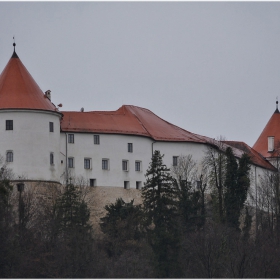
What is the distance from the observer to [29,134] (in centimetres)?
9219

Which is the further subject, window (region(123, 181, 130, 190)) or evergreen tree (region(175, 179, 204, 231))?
window (region(123, 181, 130, 190))

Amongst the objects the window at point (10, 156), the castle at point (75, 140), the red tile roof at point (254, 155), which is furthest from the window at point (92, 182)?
the red tile roof at point (254, 155)

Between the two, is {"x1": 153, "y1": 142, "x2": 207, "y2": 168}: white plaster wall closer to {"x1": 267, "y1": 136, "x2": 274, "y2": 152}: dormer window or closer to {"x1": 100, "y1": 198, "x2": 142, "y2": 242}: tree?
{"x1": 100, "y1": 198, "x2": 142, "y2": 242}: tree

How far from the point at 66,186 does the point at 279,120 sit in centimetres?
2993

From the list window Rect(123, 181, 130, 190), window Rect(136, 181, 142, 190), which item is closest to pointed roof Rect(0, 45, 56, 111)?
window Rect(123, 181, 130, 190)

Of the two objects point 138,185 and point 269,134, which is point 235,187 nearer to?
point 138,185

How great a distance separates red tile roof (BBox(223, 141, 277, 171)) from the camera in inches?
4276

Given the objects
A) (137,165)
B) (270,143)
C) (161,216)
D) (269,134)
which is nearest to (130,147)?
(137,165)

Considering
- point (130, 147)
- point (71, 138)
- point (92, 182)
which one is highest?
point (71, 138)

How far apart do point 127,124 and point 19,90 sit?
8.43 meters

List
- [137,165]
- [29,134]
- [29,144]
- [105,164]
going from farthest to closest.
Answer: [137,165]
[105,164]
[29,134]
[29,144]

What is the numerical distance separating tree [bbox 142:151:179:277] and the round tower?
6025 mm

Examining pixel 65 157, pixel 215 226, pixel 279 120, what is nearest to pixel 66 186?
pixel 65 157

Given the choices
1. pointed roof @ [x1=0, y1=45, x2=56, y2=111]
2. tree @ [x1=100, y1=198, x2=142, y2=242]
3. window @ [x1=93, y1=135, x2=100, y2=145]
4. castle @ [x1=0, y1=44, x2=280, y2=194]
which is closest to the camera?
tree @ [x1=100, y1=198, x2=142, y2=242]
